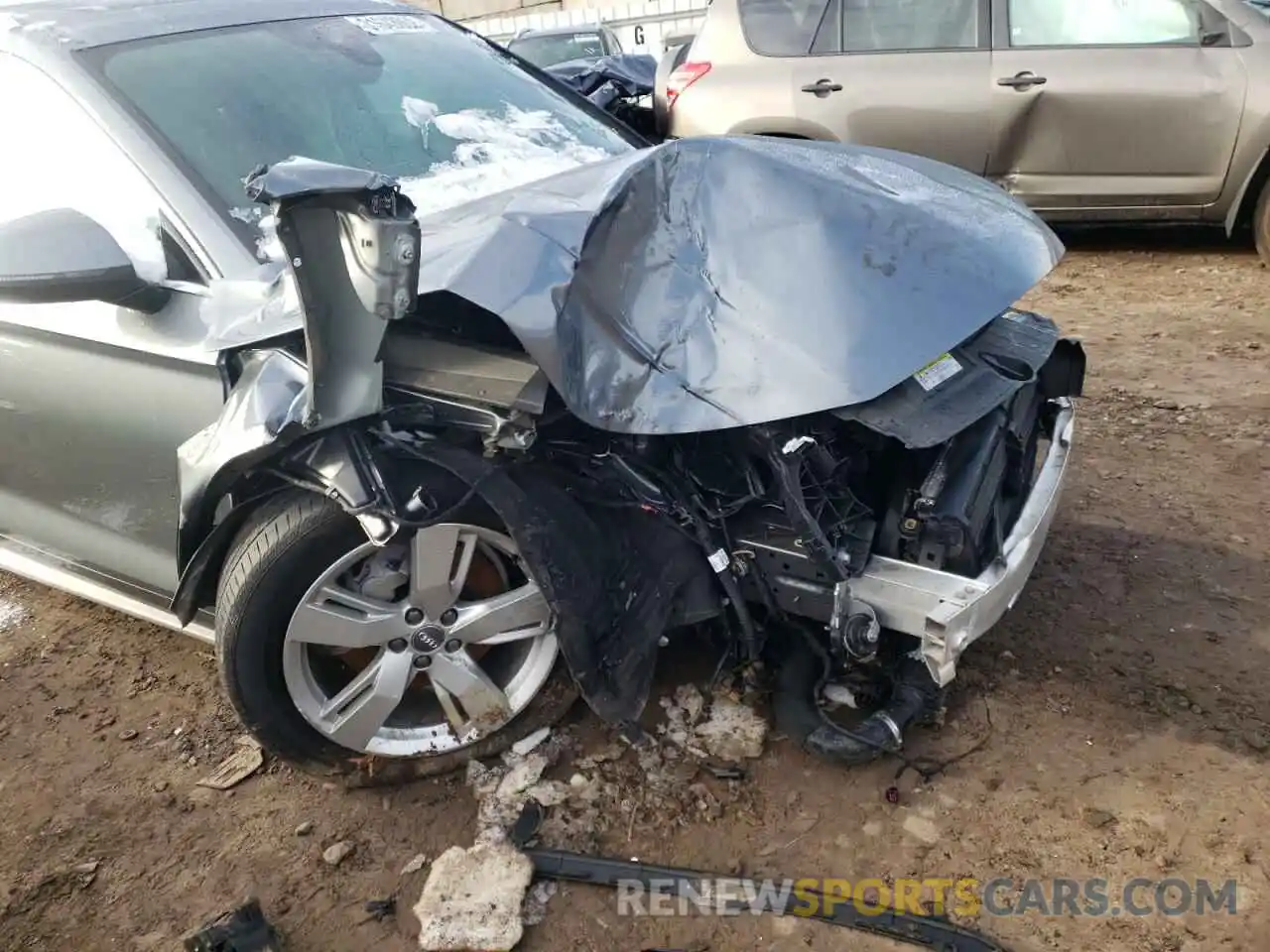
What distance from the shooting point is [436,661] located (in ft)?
8.16

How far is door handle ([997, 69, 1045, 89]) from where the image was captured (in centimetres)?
579

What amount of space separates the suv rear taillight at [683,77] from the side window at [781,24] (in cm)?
34

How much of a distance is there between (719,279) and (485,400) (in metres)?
0.61

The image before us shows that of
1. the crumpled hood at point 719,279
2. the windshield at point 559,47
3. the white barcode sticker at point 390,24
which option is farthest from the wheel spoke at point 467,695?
the windshield at point 559,47

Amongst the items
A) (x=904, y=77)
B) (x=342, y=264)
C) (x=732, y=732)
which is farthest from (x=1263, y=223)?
(x=342, y=264)

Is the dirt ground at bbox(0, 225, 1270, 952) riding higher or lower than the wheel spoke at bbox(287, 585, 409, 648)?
lower

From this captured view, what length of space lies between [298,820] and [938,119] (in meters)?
5.26

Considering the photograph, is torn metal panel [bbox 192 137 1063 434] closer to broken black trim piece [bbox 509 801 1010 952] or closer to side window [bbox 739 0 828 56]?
broken black trim piece [bbox 509 801 1010 952]

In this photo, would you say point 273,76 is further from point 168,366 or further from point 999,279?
point 999,279

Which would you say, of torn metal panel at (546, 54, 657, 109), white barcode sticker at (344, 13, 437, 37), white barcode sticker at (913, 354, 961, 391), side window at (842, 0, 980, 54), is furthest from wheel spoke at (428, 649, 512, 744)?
torn metal panel at (546, 54, 657, 109)

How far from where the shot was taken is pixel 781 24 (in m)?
6.29

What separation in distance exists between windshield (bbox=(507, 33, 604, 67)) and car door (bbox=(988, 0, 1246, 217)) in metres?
6.39

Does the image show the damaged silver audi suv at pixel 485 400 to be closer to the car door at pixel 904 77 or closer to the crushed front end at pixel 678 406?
the crushed front end at pixel 678 406

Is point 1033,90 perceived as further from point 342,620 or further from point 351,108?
point 342,620
